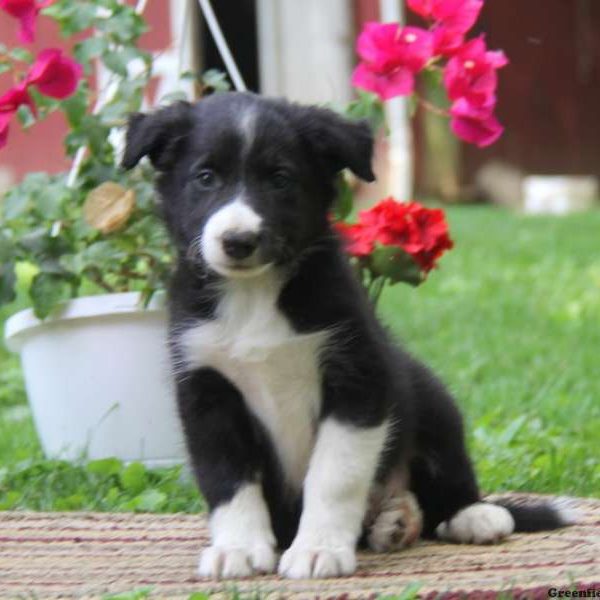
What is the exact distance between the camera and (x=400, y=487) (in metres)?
3.52

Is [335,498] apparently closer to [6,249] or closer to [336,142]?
[336,142]

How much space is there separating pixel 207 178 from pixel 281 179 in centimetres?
16

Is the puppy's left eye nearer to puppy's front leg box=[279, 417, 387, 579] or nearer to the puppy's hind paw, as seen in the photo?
puppy's front leg box=[279, 417, 387, 579]

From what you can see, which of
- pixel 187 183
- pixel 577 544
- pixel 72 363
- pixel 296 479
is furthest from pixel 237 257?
pixel 72 363

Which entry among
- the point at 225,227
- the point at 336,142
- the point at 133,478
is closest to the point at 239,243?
the point at 225,227

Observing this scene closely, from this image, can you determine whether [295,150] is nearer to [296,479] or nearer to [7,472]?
[296,479]

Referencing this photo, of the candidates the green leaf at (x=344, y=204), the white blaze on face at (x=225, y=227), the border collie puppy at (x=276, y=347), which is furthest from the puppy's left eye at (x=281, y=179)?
the green leaf at (x=344, y=204)

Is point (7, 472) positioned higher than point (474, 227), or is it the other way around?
point (7, 472)

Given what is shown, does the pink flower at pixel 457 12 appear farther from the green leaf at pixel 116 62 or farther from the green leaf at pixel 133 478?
the green leaf at pixel 133 478

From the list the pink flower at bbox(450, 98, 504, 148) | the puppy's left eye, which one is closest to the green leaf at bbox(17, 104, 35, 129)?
the pink flower at bbox(450, 98, 504, 148)

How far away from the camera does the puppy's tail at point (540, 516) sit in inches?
142

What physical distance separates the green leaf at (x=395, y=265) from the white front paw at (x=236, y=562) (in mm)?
1346

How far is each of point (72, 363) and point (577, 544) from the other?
180cm

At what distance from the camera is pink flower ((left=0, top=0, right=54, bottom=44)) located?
407cm
